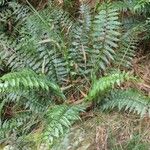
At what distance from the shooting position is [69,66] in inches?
158

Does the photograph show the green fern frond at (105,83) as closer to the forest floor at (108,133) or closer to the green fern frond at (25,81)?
the forest floor at (108,133)

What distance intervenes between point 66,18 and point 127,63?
35.6 inches

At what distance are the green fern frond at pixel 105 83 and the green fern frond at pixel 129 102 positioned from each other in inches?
3.5

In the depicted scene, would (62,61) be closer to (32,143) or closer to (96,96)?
(96,96)

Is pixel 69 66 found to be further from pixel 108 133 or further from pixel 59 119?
pixel 108 133

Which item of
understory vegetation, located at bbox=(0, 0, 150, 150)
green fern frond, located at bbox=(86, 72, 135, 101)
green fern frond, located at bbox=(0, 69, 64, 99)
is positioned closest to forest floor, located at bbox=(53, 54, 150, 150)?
understory vegetation, located at bbox=(0, 0, 150, 150)

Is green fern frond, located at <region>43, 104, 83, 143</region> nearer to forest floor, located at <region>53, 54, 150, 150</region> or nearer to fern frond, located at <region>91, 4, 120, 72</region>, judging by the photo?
forest floor, located at <region>53, 54, 150, 150</region>

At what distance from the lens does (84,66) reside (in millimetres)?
4023

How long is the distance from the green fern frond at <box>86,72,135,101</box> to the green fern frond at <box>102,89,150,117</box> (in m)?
0.09

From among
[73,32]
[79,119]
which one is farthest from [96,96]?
[73,32]

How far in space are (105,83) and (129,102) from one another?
11.2 inches

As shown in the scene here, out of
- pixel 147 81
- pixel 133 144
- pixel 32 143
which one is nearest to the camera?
pixel 133 144

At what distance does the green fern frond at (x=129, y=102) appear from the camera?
342cm

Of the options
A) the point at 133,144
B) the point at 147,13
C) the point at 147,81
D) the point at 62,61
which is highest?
the point at 147,13
